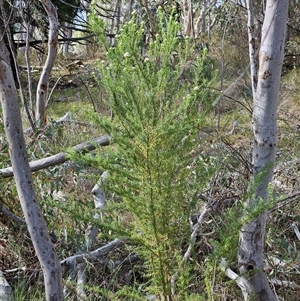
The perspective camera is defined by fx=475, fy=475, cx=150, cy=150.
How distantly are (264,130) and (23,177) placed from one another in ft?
3.15

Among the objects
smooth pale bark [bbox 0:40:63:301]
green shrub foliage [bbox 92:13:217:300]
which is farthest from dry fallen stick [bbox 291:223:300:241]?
smooth pale bark [bbox 0:40:63:301]

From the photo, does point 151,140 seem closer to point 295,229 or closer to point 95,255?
point 95,255

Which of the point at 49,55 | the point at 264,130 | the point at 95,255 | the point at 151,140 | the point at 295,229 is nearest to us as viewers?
the point at 151,140

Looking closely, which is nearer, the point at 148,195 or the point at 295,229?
the point at 148,195

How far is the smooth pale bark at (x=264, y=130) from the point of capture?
1.82 m

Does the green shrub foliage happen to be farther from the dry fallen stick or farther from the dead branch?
the dry fallen stick

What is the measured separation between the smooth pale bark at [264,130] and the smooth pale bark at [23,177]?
2.51 ft

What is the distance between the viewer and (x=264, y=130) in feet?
6.24

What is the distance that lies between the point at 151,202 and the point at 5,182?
60.7 inches

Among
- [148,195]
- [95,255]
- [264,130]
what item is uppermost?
[264,130]

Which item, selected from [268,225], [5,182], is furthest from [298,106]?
[5,182]

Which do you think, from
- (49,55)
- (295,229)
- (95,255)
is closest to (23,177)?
(95,255)

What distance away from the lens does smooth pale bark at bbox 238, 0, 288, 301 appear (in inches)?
71.7

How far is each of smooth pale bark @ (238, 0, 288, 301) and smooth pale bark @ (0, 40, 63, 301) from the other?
77 cm
